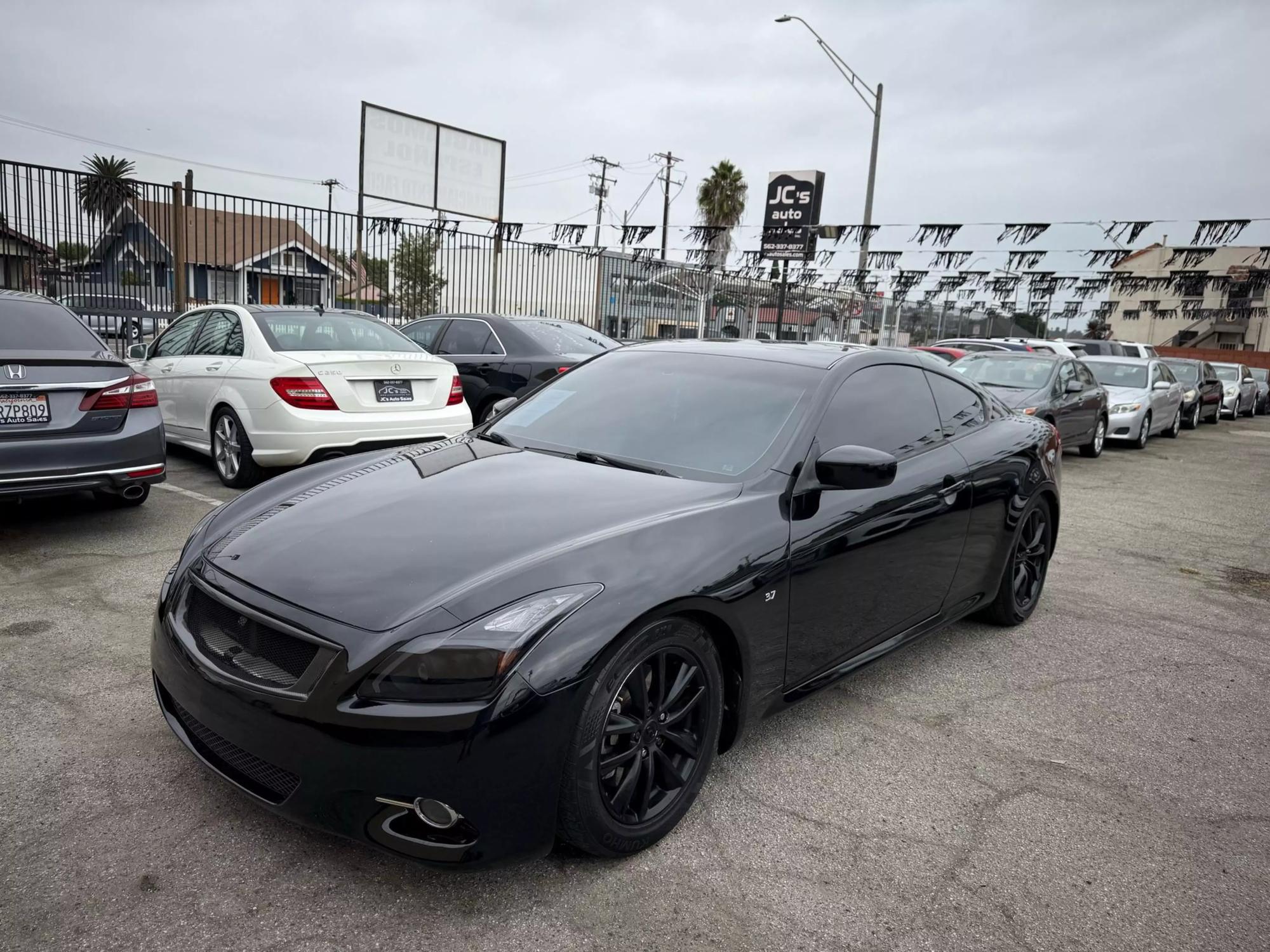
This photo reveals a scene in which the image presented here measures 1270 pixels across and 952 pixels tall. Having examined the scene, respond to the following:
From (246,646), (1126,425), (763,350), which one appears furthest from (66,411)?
(1126,425)

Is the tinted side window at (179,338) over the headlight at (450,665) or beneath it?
over

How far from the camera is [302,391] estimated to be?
662 centimetres

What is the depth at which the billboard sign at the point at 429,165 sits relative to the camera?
18141 mm

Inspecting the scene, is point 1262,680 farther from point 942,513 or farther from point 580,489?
point 580,489

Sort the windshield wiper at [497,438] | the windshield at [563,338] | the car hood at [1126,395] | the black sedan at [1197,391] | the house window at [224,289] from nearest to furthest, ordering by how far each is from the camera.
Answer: the windshield wiper at [497,438] < the windshield at [563,338] < the house window at [224,289] < the car hood at [1126,395] < the black sedan at [1197,391]

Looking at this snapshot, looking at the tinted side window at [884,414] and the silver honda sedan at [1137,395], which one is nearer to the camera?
the tinted side window at [884,414]

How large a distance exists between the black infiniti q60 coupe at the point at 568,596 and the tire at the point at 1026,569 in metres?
0.68

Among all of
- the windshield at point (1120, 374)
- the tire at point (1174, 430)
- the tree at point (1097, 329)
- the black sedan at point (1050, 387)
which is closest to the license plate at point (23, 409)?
the black sedan at point (1050, 387)

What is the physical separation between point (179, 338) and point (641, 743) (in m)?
7.17

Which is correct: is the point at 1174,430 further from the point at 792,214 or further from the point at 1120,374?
the point at 792,214

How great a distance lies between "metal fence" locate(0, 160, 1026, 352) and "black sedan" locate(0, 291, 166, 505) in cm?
481

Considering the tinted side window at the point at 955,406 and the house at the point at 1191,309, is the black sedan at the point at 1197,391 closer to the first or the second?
the house at the point at 1191,309

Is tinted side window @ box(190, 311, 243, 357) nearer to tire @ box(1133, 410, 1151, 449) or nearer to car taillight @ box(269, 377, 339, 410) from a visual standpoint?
car taillight @ box(269, 377, 339, 410)

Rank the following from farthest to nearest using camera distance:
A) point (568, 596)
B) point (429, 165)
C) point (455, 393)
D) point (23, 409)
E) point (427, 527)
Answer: point (429, 165)
point (455, 393)
point (23, 409)
point (427, 527)
point (568, 596)
